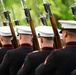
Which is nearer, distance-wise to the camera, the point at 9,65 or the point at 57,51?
the point at 57,51

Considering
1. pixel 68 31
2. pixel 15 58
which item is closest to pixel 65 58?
pixel 68 31

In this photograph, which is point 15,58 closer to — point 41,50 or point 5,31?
point 41,50

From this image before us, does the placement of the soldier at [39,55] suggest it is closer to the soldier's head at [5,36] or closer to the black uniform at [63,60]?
the black uniform at [63,60]

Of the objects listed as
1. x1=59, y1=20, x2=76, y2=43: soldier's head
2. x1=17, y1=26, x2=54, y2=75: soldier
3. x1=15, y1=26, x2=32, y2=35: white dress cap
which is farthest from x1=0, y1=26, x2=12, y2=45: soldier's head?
x1=59, y1=20, x2=76, y2=43: soldier's head

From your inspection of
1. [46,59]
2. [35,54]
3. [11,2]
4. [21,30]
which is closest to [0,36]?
[21,30]

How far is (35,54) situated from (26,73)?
30 centimetres

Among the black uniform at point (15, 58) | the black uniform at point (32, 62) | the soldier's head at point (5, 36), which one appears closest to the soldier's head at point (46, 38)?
the black uniform at point (32, 62)

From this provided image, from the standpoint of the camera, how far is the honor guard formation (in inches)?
316

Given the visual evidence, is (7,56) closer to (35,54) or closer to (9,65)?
(9,65)

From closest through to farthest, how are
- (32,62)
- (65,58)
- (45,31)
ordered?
1. (65,58)
2. (32,62)
3. (45,31)

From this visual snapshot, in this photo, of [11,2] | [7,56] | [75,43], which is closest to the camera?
[75,43]

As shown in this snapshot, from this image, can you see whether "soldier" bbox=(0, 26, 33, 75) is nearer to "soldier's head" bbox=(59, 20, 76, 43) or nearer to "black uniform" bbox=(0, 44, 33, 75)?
"black uniform" bbox=(0, 44, 33, 75)

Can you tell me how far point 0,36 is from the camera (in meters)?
10.8

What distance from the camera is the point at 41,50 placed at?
8906 millimetres
